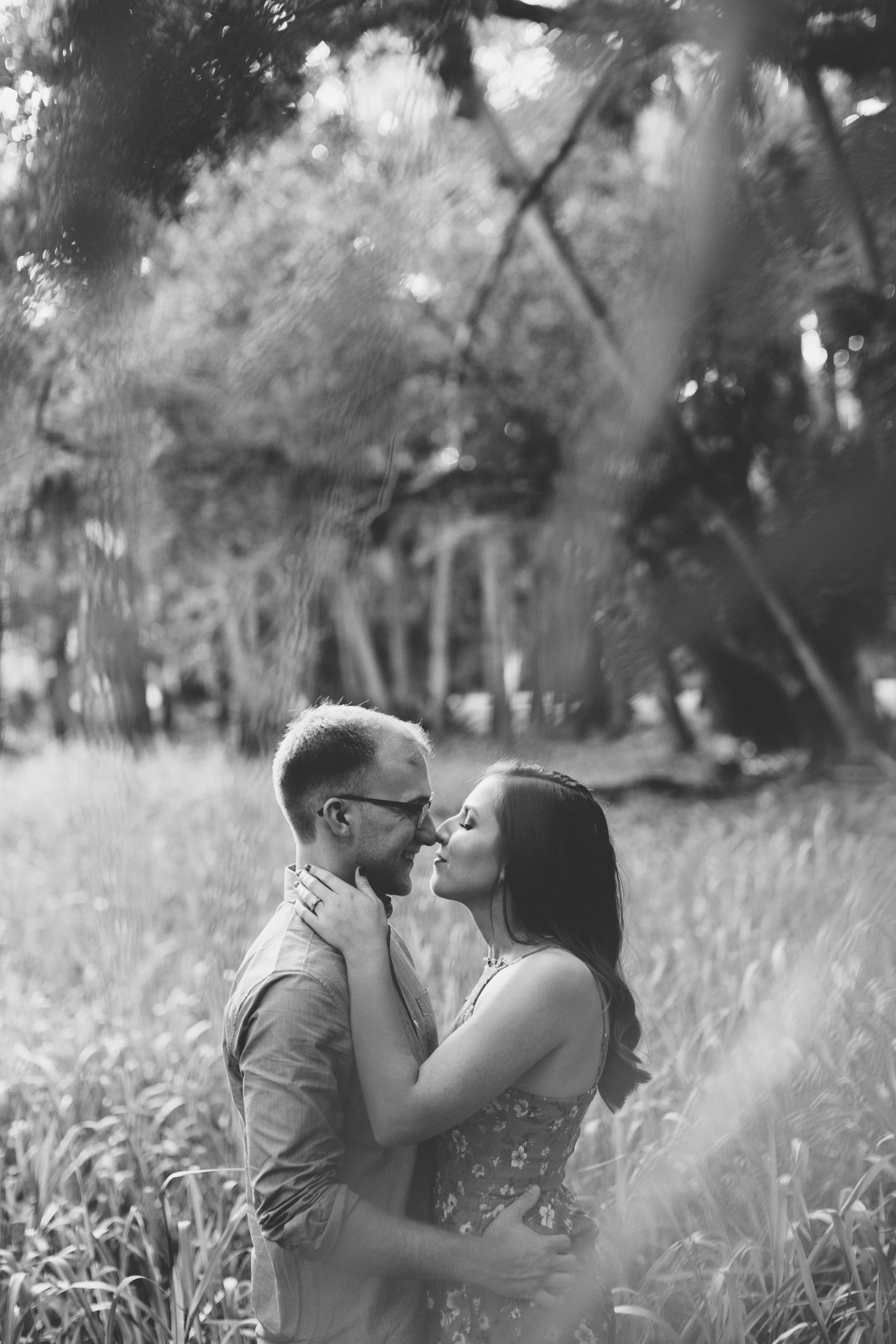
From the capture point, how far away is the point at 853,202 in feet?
2.73

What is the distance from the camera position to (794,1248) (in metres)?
2.25

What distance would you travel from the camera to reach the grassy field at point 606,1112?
2.05 metres

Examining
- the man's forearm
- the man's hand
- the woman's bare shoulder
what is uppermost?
the woman's bare shoulder

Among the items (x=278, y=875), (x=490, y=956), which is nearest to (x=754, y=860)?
(x=278, y=875)

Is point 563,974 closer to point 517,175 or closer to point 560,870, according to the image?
point 560,870

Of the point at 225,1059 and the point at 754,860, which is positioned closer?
the point at 225,1059

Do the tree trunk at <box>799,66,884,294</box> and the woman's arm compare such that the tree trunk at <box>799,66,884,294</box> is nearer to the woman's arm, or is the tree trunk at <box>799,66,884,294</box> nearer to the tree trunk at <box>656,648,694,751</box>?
the tree trunk at <box>656,648,694,751</box>

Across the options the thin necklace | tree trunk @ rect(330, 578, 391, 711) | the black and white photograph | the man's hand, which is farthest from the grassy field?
tree trunk @ rect(330, 578, 391, 711)

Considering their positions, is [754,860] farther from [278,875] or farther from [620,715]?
[620,715]

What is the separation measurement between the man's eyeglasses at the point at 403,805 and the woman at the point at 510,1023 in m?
0.06

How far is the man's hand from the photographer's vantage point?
149 cm

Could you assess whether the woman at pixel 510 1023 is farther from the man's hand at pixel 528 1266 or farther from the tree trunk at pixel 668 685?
the tree trunk at pixel 668 685

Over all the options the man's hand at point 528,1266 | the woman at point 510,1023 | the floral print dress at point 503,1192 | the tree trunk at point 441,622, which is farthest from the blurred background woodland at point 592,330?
the tree trunk at point 441,622

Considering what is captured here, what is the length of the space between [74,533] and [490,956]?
0.92 meters
